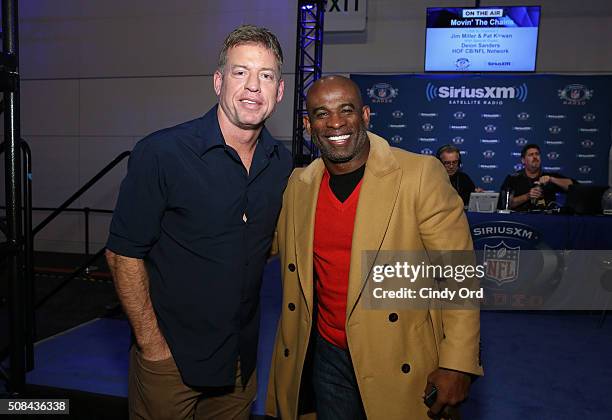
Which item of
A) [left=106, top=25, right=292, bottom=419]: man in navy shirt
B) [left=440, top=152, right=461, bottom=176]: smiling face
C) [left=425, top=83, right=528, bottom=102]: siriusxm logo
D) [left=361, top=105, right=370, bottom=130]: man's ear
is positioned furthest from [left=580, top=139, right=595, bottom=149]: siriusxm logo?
[left=106, top=25, right=292, bottom=419]: man in navy shirt

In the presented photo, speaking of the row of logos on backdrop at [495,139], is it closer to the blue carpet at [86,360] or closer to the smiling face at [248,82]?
the blue carpet at [86,360]

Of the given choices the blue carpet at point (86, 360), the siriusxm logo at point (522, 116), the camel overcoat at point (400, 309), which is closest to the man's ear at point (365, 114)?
the camel overcoat at point (400, 309)

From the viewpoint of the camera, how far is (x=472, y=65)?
7199 millimetres

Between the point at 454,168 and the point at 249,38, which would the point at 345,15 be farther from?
the point at 249,38

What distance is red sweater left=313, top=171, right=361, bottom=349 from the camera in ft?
5.32

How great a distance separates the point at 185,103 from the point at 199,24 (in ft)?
4.53

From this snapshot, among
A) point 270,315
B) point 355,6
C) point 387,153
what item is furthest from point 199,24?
point 387,153

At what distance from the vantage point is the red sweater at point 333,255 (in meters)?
1.62

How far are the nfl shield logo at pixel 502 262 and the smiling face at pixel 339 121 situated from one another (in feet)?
10.6

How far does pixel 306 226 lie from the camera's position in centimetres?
165

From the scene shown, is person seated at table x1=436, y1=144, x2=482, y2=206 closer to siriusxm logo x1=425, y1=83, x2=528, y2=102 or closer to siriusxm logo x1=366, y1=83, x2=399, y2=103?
siriusxm logo x1=425, y1=83, x2=528, y2=102

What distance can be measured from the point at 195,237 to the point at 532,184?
5.15 m

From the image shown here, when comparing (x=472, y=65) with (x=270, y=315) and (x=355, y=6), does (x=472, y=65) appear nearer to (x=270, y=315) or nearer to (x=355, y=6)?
(x=355, y=6)

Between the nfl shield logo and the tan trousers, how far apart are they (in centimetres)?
329
